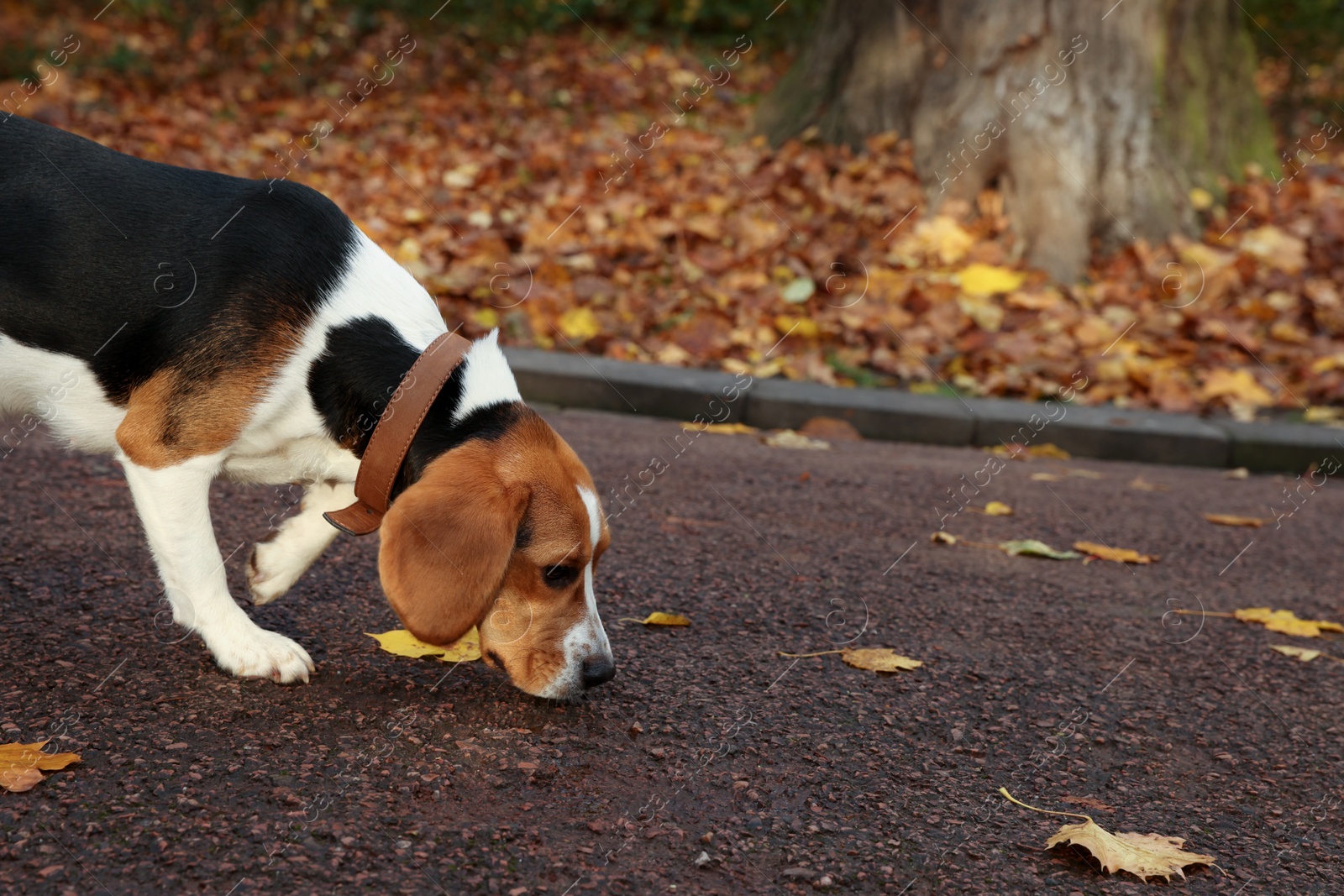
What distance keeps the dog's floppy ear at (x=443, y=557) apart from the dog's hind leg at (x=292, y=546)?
70 cm

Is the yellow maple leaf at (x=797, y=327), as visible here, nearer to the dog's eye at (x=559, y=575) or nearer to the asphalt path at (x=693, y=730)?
the asphalt path at (x=693, y=730)

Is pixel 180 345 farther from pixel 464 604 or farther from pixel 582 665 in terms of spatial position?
pixel 582 665

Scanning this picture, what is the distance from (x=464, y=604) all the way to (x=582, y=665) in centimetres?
40

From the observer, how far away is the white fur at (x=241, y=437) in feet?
9.06

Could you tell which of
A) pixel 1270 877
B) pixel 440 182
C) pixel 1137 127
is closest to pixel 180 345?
pixel 1270 877

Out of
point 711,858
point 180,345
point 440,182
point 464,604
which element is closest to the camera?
point 711,858

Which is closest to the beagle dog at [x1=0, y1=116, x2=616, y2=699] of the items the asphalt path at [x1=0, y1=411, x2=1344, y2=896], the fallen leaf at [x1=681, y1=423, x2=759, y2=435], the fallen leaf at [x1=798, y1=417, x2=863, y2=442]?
the asphalt path at [x1=0, y1=411, x2=1344, y2=896]

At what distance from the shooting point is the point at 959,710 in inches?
121

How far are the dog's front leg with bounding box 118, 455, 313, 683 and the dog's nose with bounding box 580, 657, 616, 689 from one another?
67 cm

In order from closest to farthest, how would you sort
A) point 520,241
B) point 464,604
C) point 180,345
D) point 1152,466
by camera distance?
1. point 464,604
2. point 180,345
3. point 1152,466
4. point 520,241

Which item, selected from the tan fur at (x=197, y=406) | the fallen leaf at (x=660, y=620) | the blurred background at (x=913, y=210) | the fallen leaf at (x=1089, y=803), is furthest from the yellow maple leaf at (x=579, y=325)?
the fallen leaf at (x=1089, y=803)

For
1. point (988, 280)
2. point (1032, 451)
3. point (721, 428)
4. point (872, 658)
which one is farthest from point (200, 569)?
point (988, 280)

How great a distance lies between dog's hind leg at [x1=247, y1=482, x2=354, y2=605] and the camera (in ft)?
10.3

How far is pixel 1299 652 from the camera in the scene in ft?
12.3
